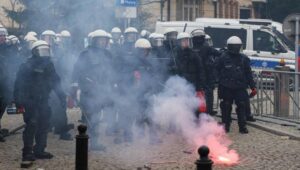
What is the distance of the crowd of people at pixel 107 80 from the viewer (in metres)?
10.0

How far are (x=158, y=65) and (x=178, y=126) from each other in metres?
1.49

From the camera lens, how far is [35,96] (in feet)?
32.4

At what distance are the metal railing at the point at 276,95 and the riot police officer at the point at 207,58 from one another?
144 cm

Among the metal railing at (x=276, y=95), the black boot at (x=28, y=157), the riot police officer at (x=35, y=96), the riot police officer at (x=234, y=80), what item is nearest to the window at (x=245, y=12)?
the metal railing at (x=276, y=95)

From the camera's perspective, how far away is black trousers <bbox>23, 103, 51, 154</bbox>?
9.70 meters

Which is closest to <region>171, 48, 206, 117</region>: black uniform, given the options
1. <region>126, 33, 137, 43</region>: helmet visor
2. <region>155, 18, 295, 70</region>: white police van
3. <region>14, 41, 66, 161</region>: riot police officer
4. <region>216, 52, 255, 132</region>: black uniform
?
<region>216, 52, 255, 132</region>: black uniform

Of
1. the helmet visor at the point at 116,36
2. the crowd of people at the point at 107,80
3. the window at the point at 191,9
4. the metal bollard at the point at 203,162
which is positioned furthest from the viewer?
the window at the point at 191,9

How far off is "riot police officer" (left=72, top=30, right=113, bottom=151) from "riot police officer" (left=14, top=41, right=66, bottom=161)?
2.59 feet

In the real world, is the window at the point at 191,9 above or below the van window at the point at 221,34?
above

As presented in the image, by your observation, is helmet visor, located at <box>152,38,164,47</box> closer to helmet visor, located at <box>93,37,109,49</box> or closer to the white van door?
helmet visor, located at <box>93,37,109,49</box>

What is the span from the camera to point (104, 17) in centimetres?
1538

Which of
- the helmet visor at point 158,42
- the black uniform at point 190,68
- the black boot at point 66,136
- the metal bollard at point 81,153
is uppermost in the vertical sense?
the helmet visor at point 158,42

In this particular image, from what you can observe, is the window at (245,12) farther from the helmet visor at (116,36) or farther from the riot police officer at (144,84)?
the riot police officer at (144,84)

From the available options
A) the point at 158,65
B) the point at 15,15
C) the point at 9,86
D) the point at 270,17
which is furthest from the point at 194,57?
the point at 270,17
